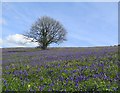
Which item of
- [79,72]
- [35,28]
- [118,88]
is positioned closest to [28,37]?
[35,28]

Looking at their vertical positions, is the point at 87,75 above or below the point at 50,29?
below

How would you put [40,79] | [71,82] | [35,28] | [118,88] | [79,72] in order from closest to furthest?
[118,88]
[71,82]
[40,79]
[79,72]
[35,28]

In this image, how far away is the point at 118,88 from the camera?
31.4ft

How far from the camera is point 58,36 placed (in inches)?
2211

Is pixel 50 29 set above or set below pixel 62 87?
above

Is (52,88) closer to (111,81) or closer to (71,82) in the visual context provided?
(71,82)

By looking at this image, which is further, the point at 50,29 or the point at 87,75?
the point at 50,29

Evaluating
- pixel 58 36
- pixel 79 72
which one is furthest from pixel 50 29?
pixel 79 72

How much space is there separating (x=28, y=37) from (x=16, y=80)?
44.1m

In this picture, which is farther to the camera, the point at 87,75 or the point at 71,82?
the point at 87,75

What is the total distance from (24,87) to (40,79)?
1.72 m

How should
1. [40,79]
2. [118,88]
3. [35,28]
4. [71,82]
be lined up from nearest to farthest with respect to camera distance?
1. [118,88]
2. [71,82]
3. [40,79]
4. [35,28]

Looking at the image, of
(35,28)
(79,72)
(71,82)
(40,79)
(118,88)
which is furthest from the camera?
(35,28)

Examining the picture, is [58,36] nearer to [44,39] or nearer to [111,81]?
[44,39]
